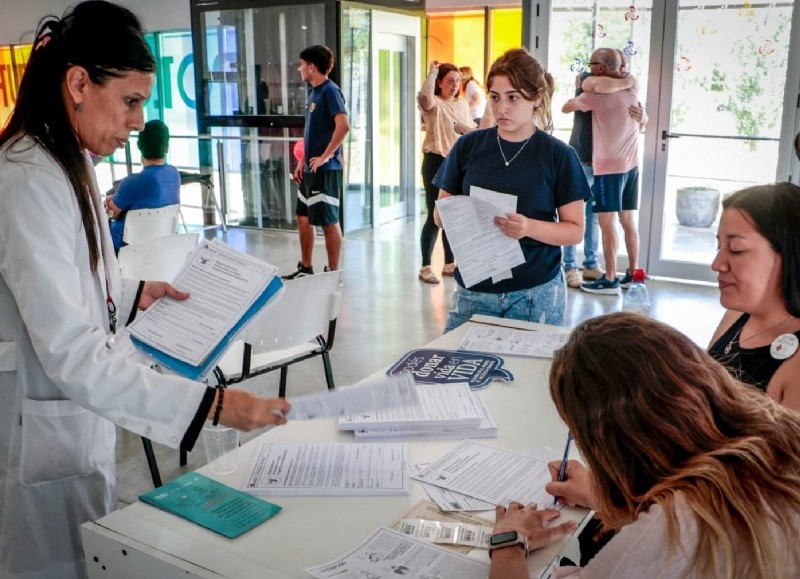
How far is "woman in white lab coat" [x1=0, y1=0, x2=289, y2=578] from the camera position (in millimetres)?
1401

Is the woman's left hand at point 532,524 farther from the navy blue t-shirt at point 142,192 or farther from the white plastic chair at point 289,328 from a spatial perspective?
the navy blue t-shirt at point 142,192

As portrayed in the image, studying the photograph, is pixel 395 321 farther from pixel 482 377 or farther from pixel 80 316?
pixel 80 316

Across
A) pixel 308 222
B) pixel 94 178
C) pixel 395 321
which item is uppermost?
pixel 94 178

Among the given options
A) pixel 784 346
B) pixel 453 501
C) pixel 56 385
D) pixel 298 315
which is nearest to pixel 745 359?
→ pixel 784 346

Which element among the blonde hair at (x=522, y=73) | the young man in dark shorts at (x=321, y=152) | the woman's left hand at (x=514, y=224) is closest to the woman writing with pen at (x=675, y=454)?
the woman's left hand at (x=514, y=224)

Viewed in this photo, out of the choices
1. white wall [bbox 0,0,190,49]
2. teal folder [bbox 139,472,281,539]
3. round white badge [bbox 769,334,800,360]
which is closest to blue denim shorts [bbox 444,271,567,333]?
round white badge [bbox 769,334,800,360]

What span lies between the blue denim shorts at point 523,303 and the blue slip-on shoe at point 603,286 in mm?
3413

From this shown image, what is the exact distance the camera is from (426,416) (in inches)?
77.3

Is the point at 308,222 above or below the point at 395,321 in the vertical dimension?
above

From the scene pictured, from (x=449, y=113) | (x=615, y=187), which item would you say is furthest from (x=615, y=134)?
(x=449, y=113)

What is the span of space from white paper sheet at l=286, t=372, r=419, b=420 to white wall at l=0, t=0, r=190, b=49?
942cm

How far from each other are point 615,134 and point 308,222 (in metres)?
2.50

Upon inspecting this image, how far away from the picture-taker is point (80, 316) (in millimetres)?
1414

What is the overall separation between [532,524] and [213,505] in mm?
629
